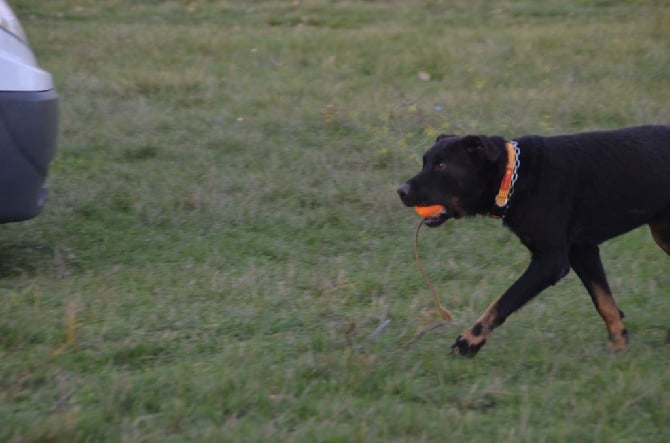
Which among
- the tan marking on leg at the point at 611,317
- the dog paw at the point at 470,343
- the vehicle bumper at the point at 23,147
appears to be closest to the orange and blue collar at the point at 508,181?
the dog paw at the point at 470,343

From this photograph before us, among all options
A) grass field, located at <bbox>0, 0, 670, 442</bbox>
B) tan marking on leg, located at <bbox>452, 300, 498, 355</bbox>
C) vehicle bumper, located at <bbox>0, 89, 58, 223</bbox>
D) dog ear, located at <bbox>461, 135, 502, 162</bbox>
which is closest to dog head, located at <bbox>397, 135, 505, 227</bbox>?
dog ear, located at <bbox>461, 135, 502, 162</bbox>

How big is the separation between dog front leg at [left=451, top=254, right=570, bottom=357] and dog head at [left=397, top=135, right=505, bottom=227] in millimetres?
461

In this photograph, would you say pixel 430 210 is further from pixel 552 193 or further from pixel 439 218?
pixel 552 193

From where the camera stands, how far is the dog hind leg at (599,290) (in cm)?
507

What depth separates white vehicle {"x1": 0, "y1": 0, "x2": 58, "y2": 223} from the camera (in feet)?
17.9

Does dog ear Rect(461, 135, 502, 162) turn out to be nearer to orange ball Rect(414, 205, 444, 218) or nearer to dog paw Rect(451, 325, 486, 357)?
orange ball Rect(414, 205, 444, 218)

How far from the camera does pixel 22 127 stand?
217 inches

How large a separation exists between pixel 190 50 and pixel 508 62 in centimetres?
396

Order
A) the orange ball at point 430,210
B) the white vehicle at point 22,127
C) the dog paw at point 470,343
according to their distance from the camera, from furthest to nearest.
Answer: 1. the white vehicle at point 22,127
2. the orange ball at point 430,210
3. the dog paw at point 470,343

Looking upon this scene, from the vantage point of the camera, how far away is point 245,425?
391cm

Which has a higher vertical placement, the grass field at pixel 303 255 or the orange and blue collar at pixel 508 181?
the orange and blue collar at pixel 508 181

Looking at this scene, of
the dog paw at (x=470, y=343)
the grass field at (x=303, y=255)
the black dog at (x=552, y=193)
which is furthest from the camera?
the black dog at (x=552, y=193)

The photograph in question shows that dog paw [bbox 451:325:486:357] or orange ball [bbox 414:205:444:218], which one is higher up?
orange ball [bbox 414:205:444:218]

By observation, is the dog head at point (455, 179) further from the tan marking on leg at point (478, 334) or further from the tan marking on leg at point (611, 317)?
the tan marking on leg at point (611, 317)
